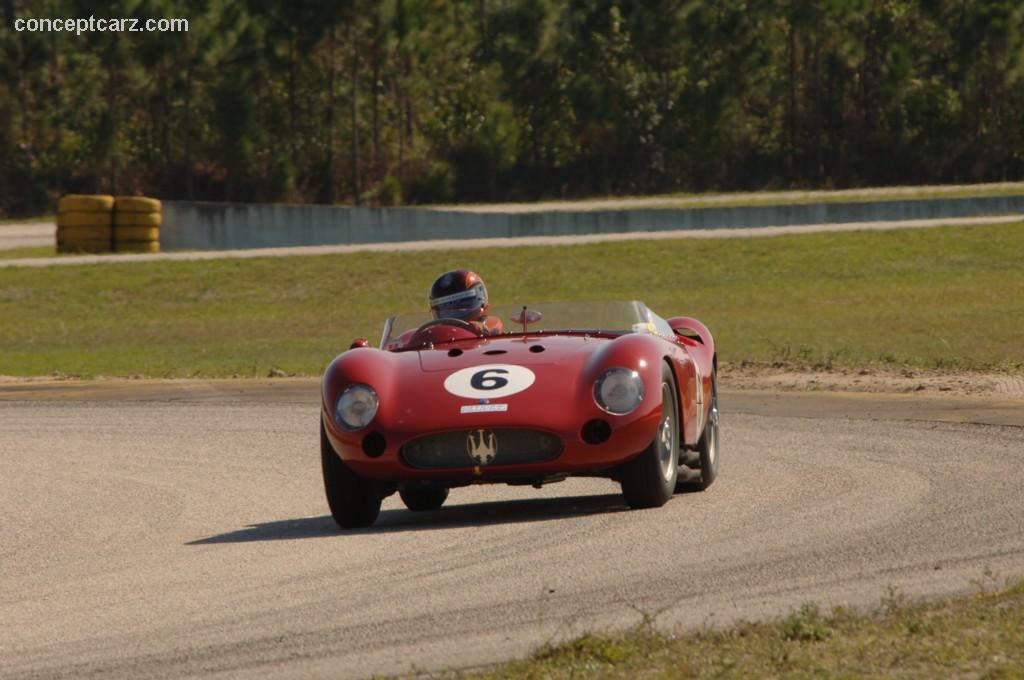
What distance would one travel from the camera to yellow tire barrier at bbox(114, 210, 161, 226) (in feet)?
122

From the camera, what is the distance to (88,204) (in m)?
37.1

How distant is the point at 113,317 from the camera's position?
29.2 metres

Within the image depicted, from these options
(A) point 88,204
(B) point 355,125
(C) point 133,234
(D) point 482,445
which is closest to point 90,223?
(A) point 88,204

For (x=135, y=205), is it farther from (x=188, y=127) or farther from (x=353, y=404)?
(x=353, y=404)

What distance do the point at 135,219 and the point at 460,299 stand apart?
2834 centimetres

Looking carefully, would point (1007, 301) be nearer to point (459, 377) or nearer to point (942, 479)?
point (942, 479)

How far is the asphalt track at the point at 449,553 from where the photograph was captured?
5922 mm

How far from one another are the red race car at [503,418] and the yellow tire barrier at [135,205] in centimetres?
2905

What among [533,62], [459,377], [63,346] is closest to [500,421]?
[459,377]

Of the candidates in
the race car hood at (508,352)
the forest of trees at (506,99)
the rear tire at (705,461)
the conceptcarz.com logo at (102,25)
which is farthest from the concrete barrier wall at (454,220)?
the race car hood at (508,352)

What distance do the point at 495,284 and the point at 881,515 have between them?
75.2ft

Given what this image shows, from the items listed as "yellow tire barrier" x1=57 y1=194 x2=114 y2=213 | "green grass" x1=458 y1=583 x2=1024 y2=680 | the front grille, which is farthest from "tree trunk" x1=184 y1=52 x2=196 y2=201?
"green grass" x1=458 y1=583 x2=1024 y2=680

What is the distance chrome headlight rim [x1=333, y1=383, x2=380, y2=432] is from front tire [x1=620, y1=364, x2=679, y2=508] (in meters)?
1.21

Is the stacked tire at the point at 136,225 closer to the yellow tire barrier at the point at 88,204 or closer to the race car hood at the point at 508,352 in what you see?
the yellow tire barrier at the point at 88,204
